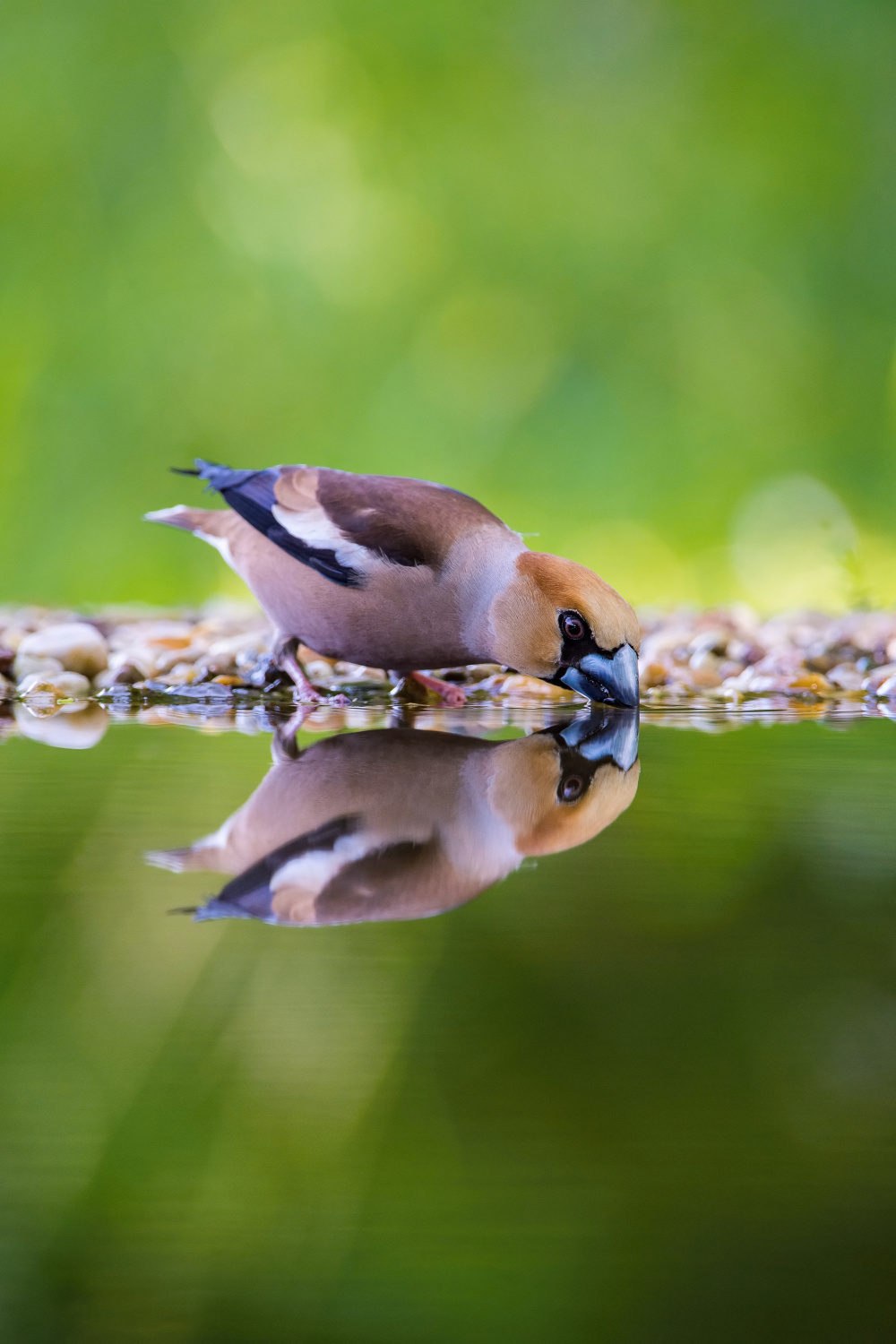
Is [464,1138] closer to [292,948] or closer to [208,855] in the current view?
[292,948]

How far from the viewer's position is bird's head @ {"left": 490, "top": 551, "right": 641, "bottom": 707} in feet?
6.35

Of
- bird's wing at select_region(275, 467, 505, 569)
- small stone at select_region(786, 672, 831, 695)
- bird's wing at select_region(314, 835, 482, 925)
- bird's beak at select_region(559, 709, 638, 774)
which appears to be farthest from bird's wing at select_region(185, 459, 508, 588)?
bird's wing at select_region(314, 835, 482, 925)

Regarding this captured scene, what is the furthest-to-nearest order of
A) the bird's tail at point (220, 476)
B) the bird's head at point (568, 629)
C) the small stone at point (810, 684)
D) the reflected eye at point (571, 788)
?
the bird's tail at point (220, 476)
the small stone at point (810, 684)
the bird's head at point (568, 629)
the reflected eye at point (571, 788)

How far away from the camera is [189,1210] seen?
0.49 m

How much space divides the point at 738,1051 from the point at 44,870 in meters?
0.58

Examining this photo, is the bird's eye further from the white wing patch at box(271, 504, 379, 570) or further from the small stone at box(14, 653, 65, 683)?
the small stone at box(14, 653, 65, 683)

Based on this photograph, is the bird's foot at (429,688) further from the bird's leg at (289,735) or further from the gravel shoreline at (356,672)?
the bird's leg at (289,735)

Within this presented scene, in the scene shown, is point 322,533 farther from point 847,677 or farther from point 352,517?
point 847,677

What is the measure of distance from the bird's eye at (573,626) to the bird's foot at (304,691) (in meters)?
0.46

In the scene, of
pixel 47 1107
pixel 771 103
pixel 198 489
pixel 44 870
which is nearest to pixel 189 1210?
pixel 47 1107

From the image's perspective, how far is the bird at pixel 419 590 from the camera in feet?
6.45

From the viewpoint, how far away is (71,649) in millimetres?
2438

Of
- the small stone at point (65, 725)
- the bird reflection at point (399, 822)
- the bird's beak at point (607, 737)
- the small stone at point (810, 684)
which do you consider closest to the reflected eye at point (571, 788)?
the bird reflection at point (399, 822)

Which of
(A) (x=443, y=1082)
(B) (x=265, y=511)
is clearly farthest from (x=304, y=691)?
(A) (x=443, y=1082)
